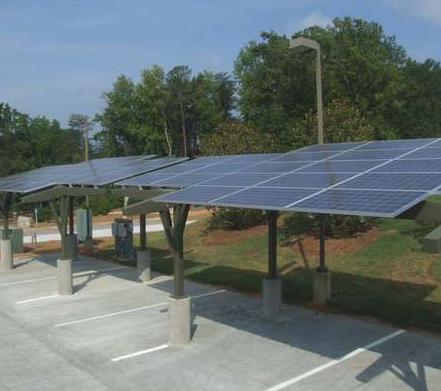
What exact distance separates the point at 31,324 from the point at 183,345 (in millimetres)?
4373

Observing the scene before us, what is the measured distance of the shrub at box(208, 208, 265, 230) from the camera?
86.0 ft

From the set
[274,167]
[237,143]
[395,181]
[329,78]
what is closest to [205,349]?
[274,167]

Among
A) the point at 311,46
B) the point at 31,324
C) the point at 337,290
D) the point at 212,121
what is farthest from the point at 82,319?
the point at 212,121

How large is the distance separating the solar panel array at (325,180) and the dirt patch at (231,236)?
10.6 meters

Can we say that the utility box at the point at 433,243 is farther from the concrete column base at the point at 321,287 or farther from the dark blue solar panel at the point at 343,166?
the concrete column base at the point at 321,287

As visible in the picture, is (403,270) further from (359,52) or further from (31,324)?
(359,52)

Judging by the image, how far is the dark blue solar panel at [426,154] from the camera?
9.83 m

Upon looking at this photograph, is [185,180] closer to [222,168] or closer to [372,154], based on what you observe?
[222,168]

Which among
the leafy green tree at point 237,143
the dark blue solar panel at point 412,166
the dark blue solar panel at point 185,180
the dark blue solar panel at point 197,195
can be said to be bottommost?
the dark blue solar panel at point 197,195

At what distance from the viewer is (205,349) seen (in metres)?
10.6

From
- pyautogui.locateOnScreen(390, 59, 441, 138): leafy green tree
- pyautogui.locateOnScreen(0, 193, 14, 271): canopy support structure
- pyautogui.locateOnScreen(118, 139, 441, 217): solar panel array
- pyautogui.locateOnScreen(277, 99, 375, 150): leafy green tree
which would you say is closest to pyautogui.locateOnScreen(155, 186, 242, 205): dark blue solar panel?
pyautogui.locateOnScreen(118, 139, 441, 217): solar panel array

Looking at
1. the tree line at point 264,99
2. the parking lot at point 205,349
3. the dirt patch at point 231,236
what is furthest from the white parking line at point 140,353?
the tree line at point 264,99

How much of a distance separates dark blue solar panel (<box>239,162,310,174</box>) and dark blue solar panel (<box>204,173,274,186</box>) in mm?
402

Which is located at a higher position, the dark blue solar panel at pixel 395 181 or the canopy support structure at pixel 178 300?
the dark blue solar panel at pixel 395 181
